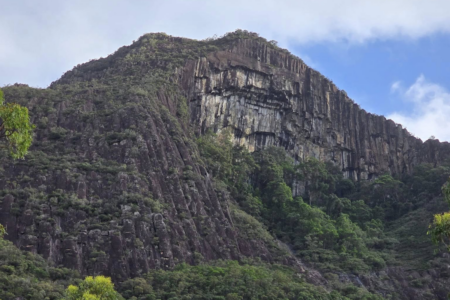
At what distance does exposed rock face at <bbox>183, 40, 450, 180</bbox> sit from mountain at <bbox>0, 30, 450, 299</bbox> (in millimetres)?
209

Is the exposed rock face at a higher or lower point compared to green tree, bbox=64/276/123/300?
higher

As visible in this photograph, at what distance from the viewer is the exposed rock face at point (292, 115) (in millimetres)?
83312

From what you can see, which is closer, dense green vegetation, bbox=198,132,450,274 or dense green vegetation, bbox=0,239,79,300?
dense green vegetation, bbox=0,239,79,300

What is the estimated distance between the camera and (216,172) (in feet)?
232

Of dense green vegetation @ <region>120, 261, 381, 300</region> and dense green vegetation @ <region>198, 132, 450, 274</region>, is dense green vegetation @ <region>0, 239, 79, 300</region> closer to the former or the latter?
dense green vegetation @ <region>120, 261, 381, 300</region>

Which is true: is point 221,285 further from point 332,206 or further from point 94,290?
point 332,206

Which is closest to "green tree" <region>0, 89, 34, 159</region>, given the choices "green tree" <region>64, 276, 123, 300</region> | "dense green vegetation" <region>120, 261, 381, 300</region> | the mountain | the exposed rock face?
"green tree" <region>64, 276, 123, 300</region>

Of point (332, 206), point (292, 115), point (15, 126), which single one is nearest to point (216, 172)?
point (332, 206)

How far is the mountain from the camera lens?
4628cm

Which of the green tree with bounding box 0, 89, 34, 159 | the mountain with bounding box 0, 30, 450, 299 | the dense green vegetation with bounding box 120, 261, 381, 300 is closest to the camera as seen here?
the green tree with bounding box 0, 89, 34, 159

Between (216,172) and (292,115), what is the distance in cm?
2361

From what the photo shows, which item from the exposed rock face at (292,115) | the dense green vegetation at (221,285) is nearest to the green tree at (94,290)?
the dense green vegetation at (221,285)

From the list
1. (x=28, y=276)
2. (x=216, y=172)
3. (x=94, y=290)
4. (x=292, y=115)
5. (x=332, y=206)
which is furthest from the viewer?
(x=292, y=115)

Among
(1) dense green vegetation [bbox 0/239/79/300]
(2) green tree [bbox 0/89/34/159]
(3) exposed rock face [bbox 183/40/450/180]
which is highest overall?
(3) exposed rock face [bbox 183/40/450/180]
